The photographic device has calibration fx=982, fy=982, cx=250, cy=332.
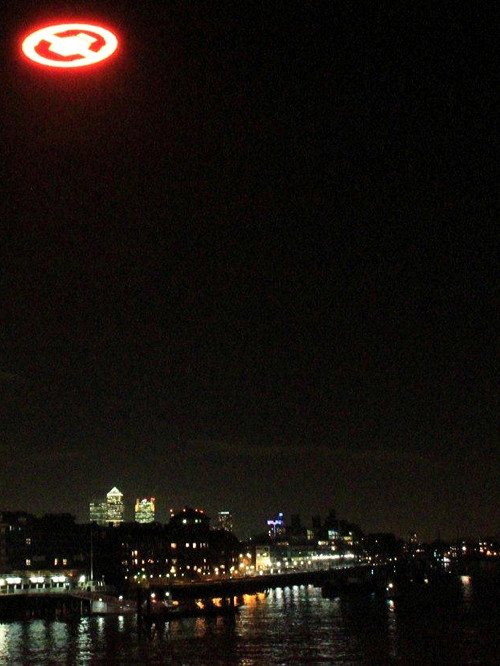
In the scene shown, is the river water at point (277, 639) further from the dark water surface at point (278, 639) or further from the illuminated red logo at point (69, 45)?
the illuminated red logo at point (69, 45)

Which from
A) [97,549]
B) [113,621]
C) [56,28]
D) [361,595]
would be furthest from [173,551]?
[56,28]

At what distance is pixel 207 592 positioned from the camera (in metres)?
77.8

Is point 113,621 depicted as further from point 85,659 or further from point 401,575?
point 401,575

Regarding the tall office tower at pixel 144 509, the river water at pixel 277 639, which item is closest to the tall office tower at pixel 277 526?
the tall office tower at pixel 144 509

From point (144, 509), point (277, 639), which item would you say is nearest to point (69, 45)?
point (277, 639)

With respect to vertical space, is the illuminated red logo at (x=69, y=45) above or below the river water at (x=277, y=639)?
above

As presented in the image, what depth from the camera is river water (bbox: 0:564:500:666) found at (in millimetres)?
33188

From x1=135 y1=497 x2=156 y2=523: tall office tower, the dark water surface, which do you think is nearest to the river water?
the dark water surface

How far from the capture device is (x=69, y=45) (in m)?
10.8

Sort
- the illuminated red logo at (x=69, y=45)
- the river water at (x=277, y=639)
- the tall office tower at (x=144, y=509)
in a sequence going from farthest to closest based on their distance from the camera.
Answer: the tall office tower at (x=144, y=509)
the river water at (x=277, y=639)
the illuminated red logo at (x=69, y=45)

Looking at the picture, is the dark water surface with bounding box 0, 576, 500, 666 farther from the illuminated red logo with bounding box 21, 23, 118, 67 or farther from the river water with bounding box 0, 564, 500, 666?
the illuminated red logo with bounding box 21, 23, 118, 67

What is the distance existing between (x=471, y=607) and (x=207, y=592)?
25.1 meters

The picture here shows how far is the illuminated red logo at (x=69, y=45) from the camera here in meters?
10.6

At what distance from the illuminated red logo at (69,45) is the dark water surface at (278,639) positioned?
961 inches
